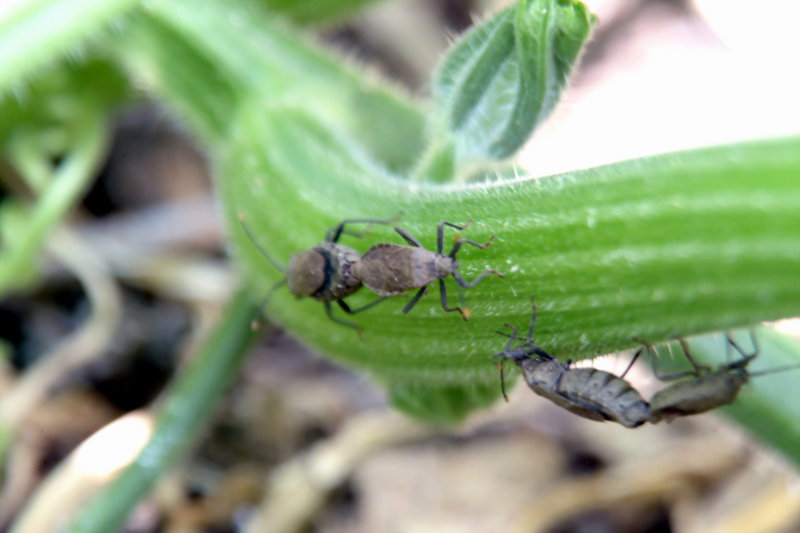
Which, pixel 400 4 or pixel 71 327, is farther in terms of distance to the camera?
pixel 400 4

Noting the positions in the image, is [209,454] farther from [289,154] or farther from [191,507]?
[289,154]

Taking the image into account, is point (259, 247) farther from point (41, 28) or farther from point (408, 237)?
point (41, 28)

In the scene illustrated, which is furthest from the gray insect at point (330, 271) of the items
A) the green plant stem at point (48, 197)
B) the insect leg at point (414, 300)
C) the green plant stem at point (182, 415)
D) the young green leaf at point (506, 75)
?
the green plant stem at point (48, 197)

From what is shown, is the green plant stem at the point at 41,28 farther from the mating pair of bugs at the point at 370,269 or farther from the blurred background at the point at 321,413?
the mating pair of bugs at the point at 370,269

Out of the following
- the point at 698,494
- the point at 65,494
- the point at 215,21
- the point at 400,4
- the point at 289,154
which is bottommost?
the point at 698,494

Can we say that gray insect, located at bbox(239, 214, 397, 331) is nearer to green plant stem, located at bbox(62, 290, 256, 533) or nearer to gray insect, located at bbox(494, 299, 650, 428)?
gray insect, located at bbox(494, 299, 650, 428)

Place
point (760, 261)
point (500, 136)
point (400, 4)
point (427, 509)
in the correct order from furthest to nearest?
point (400, 4) → point (427, 509) → point (500, 136) → point (760, 261)

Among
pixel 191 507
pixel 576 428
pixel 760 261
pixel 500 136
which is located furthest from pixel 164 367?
pixel 760 261
